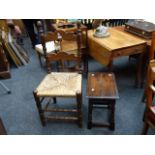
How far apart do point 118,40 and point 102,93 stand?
78 cm

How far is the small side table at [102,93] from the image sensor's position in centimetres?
160

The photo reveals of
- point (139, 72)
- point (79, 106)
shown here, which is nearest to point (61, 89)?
point (79, 106)

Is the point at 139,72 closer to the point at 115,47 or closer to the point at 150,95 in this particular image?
the point at 115,47

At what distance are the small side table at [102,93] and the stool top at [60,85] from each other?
0.12 m

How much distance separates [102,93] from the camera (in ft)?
5.34

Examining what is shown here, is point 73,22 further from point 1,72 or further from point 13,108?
point 13,108

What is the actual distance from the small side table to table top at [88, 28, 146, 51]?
0.34 metres

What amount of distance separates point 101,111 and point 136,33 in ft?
A: 3.36

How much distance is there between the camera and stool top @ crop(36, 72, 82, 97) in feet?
5.34

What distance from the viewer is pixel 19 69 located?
3.00m

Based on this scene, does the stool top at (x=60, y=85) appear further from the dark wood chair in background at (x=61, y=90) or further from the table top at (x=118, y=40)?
the table top at (x=118, y=40)

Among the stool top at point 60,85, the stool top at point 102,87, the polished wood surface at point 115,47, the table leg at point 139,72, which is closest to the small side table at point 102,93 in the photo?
the stool top at point 102,87

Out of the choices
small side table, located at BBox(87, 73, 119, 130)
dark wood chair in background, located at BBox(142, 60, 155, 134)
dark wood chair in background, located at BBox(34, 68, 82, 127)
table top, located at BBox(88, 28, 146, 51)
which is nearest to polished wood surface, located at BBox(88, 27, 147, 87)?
table top, located at BBox(88, 28, 146, 51)

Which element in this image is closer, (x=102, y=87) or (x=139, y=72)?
(x=102, y=87)
